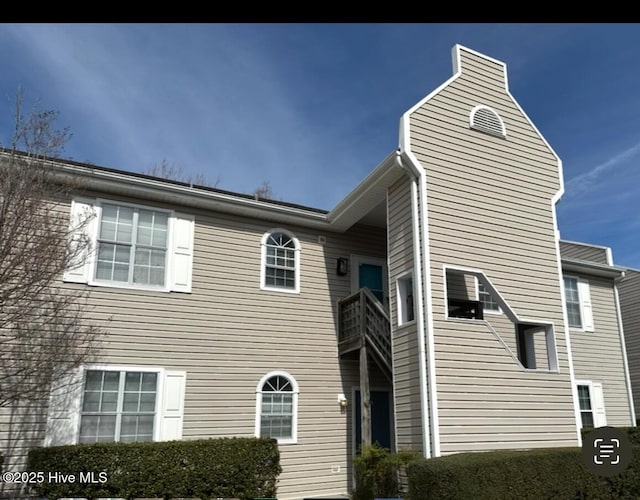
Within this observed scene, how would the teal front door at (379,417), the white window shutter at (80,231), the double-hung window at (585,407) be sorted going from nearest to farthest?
the white window shutter at (80,231)
the teal front door at (379,417)
the double-hung window at (585,407)

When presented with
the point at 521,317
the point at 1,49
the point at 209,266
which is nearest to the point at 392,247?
the point at 521,317

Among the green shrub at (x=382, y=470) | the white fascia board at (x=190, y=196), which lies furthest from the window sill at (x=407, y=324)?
the white fascia board at (x=190, y=196)

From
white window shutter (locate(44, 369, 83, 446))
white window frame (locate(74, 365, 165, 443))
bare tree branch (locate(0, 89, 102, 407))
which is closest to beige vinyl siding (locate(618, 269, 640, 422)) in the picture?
white window frame (locate(74, 365, 165, 443))

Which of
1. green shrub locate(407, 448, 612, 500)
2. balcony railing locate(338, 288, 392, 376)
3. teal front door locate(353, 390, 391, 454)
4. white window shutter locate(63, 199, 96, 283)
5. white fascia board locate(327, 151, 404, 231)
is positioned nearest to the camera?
green shrub locate(407, 448, 612, 500)

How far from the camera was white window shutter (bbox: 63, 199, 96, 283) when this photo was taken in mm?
9156

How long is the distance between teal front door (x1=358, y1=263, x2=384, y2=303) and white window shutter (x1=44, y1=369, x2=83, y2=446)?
21.3ft

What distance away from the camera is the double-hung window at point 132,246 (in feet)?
31.8

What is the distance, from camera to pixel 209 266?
34.9 ft

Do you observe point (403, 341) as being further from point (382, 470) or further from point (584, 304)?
point (584, 304)

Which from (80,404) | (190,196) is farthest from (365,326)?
(80,404)

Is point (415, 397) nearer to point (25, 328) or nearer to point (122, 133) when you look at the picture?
point (25, 328)

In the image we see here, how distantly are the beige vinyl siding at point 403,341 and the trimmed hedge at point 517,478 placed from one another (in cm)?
130

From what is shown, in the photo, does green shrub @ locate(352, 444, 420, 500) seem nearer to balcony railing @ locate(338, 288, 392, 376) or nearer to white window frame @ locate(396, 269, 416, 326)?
balcony railing @ locate(338, 288, 392, 376)

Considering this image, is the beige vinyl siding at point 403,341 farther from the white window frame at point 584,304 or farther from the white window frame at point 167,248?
the white window frame at point 584,304
